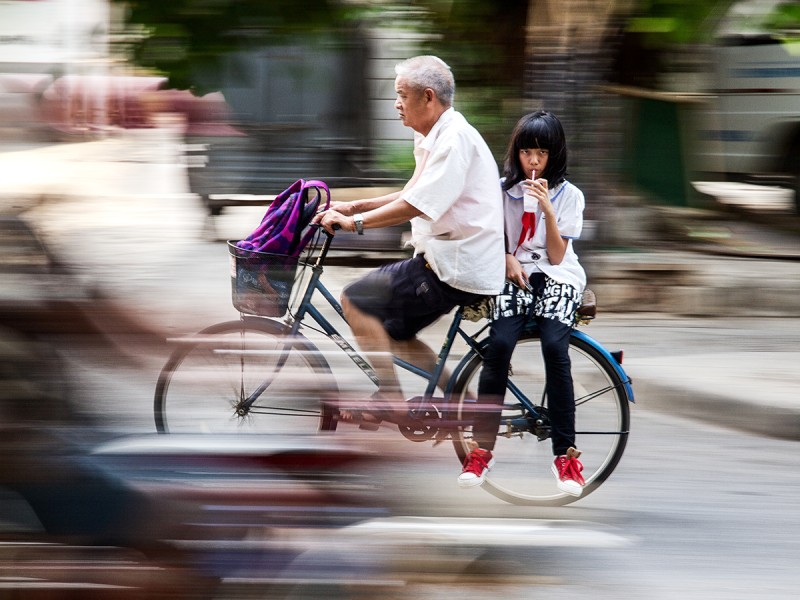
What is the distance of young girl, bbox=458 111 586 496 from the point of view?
422 cm

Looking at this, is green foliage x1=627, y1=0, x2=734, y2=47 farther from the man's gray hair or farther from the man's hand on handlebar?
the man's hand on handlebar

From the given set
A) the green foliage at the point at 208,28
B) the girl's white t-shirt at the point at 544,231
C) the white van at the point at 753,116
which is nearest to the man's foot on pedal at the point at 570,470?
the girl's white t-shirt at the point at 544,231

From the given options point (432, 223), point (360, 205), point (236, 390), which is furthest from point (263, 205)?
point (236, 390)

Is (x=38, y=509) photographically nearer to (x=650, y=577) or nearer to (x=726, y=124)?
(x=650, y=577)

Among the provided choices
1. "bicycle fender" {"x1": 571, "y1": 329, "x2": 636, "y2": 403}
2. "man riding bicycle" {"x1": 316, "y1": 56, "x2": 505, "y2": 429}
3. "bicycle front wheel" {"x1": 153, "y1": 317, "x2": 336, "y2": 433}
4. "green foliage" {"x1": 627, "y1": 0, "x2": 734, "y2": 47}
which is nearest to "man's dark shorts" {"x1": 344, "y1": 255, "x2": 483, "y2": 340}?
"man riding bicycle" {"x1": 316, "y1": 56, "x2": 505, "y2": 429}

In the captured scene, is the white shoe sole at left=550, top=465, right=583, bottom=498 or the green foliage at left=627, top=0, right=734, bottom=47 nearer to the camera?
the white shoe sole at left=550, top=465, right=583, bottom=498

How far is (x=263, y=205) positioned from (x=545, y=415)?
6413 millimetres

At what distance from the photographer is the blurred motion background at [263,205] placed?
2.01m

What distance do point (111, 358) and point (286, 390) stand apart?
428 mm

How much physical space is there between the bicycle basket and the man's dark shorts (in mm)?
246

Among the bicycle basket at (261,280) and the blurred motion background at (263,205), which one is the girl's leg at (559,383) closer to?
the blurred motion background at (263,205)

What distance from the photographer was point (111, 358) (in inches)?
85.2

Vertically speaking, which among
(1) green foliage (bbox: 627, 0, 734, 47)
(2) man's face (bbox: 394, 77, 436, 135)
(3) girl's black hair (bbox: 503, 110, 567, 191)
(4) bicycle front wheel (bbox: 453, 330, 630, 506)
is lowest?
(4) bicycle front wheel (bbox: 453, 330, 630, 506)

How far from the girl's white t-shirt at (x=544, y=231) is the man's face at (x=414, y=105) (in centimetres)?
43
